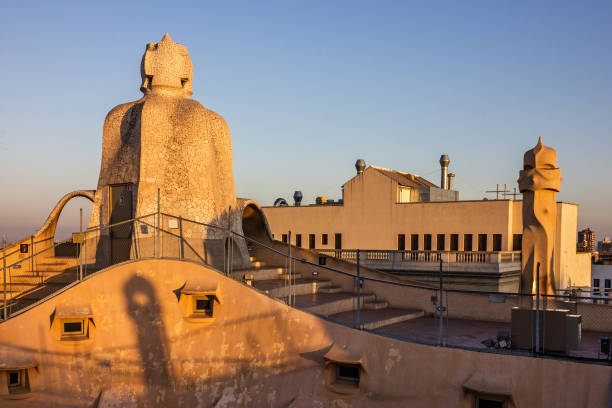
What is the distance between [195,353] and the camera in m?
13.7

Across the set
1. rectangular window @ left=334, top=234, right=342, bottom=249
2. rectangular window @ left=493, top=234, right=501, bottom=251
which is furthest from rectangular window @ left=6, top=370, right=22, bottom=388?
rectangular window @ left=334, top=234, right=342, bottom=249

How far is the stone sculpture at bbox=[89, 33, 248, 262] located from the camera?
1833cm

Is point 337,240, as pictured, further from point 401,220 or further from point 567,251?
point 567,251

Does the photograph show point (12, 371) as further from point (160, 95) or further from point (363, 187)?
point (363, 187)

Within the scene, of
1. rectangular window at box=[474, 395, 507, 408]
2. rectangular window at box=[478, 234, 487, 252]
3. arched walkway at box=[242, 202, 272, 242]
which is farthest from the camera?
rectangular window at box=[478, 234, 487, 252]

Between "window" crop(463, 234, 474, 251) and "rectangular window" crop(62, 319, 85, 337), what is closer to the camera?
"rectangular window" crop(62, 319, 85, 337)

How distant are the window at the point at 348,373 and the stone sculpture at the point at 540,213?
172 inches

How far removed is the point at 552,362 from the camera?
1069 cm

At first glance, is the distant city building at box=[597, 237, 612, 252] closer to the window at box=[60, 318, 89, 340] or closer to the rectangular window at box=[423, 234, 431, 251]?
the rectangular window at box=[423, 234, 431, 251]

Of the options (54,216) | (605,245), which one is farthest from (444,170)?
(605,245)

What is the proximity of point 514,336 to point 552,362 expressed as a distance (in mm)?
969

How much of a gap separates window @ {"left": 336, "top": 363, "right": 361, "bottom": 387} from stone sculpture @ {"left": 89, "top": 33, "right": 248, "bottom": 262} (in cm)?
792

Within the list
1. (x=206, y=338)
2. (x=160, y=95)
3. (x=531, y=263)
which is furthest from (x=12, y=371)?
(x=531, y=263)

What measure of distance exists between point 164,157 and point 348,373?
9975mm
